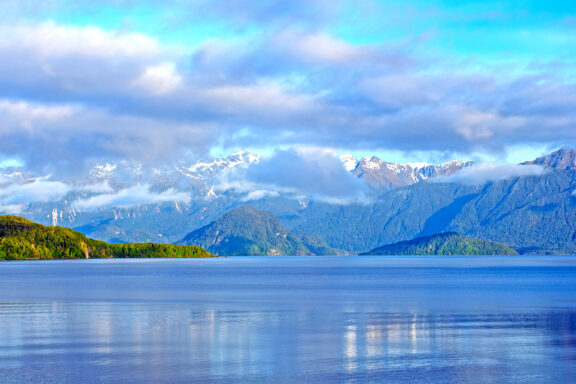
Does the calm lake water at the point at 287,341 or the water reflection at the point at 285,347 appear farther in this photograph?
the calm lake water at the point at 287,341

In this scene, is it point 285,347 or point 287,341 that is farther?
point 287,341

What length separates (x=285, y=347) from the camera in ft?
217

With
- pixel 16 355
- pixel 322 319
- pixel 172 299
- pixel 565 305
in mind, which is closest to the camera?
pixel 16 355

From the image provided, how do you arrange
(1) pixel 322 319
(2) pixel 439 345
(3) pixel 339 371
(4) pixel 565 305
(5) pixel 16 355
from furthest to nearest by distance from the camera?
1. (4) pixel 565 305
2. (1) pixel 322 319
3. (2) pixel 439 345
4. (5) pixel 16 355
5. (3) pixel 339 371

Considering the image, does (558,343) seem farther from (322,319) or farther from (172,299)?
(172,299)

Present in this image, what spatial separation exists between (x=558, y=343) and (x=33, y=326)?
54.8m

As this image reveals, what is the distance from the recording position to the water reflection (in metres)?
53.4

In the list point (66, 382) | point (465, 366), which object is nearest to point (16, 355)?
point (66, 382)

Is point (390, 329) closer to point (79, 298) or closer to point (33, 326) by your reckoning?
point (33, 326)

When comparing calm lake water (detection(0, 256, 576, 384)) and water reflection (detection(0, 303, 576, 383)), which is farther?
calm lake water (detection(0, 256, 576, 384))

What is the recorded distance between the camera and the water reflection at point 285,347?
53375 millimetres

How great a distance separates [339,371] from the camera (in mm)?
54562

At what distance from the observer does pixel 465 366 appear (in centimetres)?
5653

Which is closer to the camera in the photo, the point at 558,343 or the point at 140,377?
the point at 140,377
